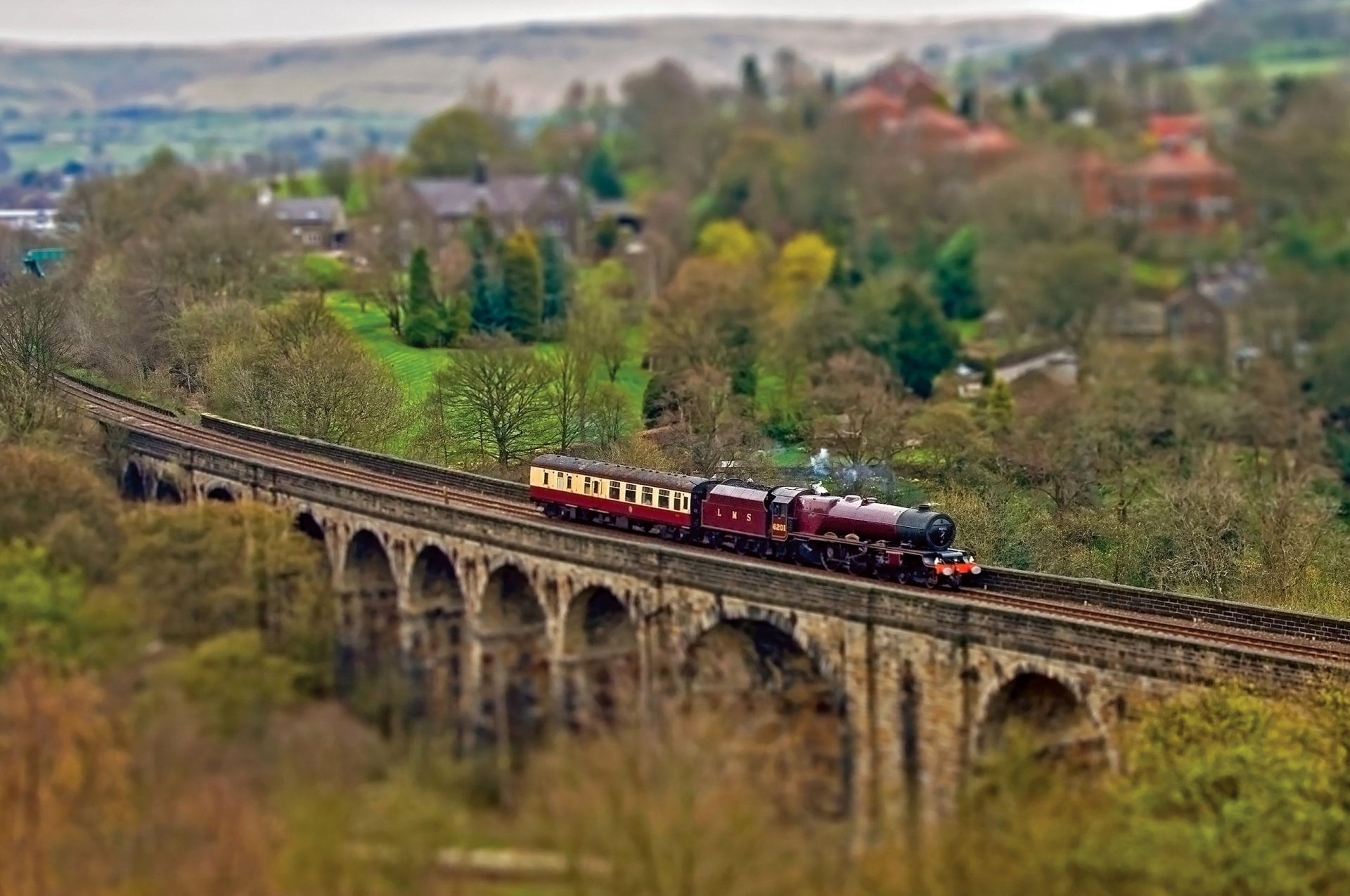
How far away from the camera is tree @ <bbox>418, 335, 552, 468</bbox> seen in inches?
2692

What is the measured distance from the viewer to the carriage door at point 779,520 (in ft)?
172

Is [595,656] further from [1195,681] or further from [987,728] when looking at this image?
[1195,681]

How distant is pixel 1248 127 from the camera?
178m

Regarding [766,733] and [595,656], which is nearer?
[766,733]

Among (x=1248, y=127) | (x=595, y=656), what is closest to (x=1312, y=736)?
(x=595, y=656)

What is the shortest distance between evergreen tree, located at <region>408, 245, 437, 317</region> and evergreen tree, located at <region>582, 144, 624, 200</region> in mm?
66456

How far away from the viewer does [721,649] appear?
158ft

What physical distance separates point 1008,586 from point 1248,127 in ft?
447

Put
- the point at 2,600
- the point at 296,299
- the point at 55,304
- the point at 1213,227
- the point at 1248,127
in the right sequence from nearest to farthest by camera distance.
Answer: the point at 2,600, the point at 55,304, the point at 296,299, the point at 1213,227, the point at 1248,127

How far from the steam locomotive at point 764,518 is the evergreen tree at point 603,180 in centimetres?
9957

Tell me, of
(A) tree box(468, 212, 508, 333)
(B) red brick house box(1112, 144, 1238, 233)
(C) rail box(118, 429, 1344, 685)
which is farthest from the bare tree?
(B) red brick house box(1112, 144, 1238, 233)

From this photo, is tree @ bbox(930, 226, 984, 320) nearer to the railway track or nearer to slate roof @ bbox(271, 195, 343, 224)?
slate roof @ bbox(271, 195, 343, 224)

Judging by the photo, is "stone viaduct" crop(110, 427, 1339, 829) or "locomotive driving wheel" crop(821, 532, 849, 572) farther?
"locomotive driving wheel" crop(821, 532, 849, 572)

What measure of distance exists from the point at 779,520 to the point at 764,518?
1.61 feet
